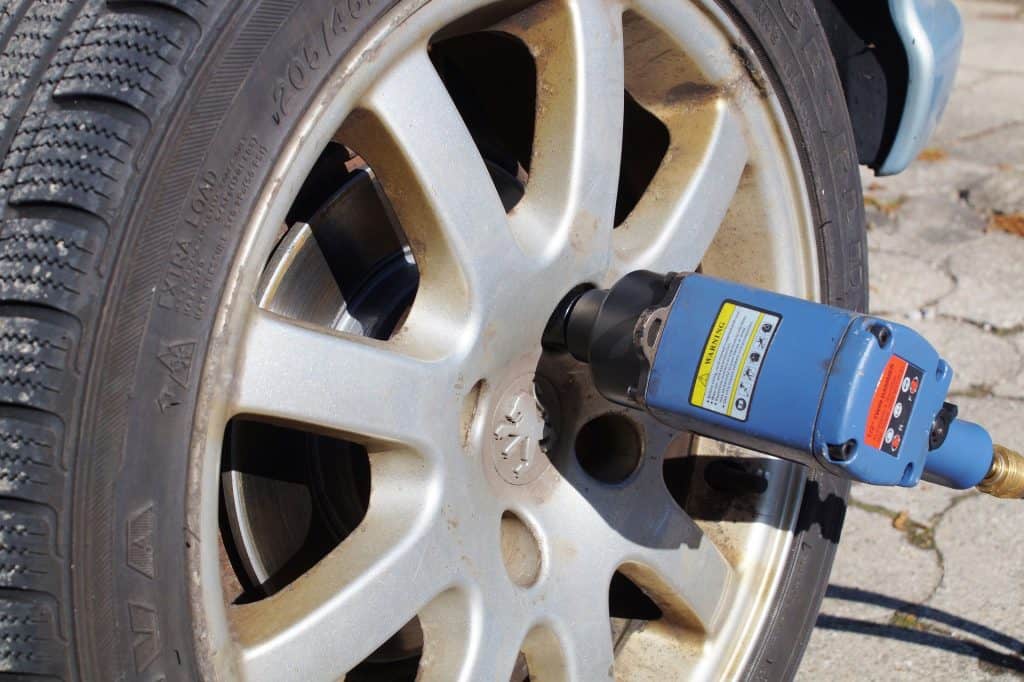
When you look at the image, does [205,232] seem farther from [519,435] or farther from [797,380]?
[797,380]

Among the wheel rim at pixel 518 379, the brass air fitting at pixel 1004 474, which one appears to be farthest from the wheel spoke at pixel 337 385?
the brass air fitting at pixel 1004 474

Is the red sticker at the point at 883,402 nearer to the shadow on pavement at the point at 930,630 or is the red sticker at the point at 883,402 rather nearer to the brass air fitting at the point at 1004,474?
the brass air fitting at the point at 1004,474

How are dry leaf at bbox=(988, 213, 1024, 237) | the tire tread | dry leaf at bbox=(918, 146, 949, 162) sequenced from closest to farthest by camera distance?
1. the tire tread
2. dry leaf at bbox=(988, 213, 1024, 237)
3. dry leaf at bbox=(918, 146, 949, 162)

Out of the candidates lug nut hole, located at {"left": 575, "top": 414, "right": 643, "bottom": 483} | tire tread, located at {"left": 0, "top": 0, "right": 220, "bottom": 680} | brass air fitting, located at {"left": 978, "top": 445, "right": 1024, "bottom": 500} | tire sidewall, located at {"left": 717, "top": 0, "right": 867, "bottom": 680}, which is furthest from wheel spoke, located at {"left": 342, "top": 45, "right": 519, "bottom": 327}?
brass air fitting, located at {"left": 978, "top": 445, "right": 1024, "bottom": 500}

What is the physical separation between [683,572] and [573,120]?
58 centimetres

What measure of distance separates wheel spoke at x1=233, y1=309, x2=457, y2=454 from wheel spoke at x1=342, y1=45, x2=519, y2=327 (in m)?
0.09

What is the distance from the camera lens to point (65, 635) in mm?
942

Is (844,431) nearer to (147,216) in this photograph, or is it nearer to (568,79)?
(568,79)

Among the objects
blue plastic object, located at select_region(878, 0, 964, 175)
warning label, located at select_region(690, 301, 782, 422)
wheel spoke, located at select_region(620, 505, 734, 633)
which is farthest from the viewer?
blue plastic object, located at select_region(878, 0, 964, 175)

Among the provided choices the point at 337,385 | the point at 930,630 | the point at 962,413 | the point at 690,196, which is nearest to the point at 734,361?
the point at 690,196

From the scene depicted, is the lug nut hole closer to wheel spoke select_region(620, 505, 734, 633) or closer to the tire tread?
wheel spoke select_region(620, 505, 734, 633)

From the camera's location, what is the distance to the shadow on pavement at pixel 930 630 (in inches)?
74.7

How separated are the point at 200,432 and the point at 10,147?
0.28 m

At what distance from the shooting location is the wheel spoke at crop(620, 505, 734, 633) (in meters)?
1.50
